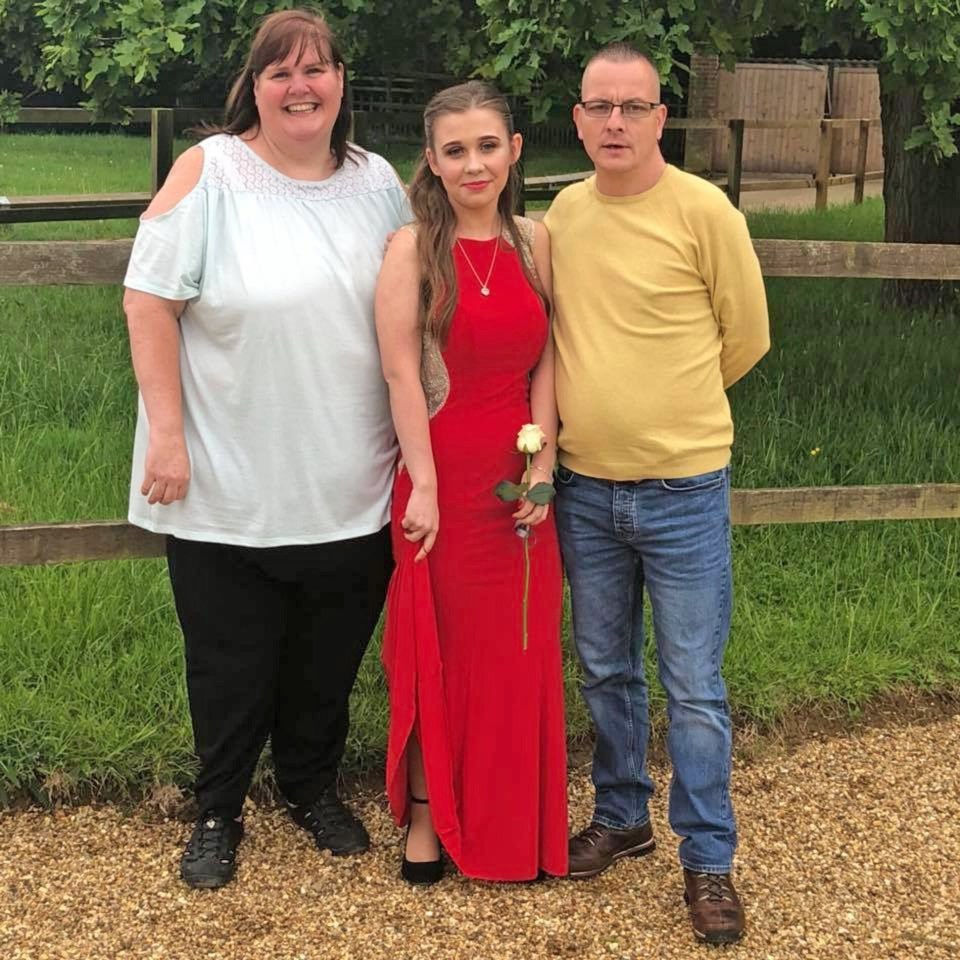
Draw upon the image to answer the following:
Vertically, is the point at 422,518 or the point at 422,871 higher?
the point at 422,518

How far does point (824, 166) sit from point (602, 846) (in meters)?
14.2

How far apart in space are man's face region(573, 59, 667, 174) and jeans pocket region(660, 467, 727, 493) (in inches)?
26.0

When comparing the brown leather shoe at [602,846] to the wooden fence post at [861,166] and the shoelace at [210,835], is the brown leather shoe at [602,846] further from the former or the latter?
the wooden fence post at [861,166]

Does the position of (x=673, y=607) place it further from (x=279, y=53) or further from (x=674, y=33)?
(x=674, y=33)

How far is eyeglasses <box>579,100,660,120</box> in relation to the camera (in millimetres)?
2500

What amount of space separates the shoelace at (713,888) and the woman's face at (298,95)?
1.89 metres

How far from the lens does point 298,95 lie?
2.56 m

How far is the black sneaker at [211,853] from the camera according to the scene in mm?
2980

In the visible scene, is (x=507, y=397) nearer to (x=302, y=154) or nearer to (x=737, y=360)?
(x=737, y=360)

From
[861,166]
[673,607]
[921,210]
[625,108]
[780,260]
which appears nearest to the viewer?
[625,108]

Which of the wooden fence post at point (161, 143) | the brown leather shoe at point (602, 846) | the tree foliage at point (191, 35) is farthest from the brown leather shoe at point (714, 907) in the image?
the wooden fence post at point (161, 143)

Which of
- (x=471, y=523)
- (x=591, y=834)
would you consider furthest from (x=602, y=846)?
(x=471, y=523)

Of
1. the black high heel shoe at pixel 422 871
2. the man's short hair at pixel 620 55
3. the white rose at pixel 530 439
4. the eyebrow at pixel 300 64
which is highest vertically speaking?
the man's short hair at pixel 620 55

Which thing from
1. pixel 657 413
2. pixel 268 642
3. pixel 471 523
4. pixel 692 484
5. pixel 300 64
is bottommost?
pixel 268 642
